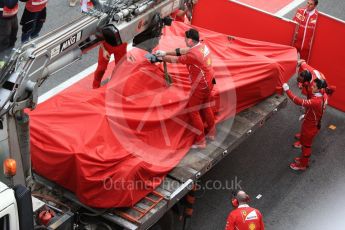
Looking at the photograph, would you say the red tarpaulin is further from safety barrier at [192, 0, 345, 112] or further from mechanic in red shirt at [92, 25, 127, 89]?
safety barrier at [192, 0, 345, 112]

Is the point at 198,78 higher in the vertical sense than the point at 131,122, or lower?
higher

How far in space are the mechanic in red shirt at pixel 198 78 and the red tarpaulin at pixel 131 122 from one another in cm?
13

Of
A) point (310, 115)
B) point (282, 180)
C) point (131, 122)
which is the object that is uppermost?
point (131, 122)

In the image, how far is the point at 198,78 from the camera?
8.75m

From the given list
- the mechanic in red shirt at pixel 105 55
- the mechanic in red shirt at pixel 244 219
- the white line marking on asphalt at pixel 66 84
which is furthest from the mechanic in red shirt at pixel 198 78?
the white line marking on asphalt at pixel 66 84

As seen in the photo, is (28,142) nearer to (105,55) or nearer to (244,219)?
(244,219)

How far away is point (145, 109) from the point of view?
834 cm

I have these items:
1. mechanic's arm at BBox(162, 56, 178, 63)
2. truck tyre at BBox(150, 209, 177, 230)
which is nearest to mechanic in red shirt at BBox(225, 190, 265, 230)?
truck tyre at BBox(150, 209, 177, 230)

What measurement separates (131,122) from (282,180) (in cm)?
331

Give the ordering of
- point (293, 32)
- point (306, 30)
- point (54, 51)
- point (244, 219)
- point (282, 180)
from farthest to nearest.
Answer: point (306, 30), point (293, 32), point (282, 180), point (244, 219), point (54, 51)

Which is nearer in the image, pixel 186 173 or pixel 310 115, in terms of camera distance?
pixel 186 173

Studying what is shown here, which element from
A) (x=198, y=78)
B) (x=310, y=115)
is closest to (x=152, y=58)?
(x=198, y=78)

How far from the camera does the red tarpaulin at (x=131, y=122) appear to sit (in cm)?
730

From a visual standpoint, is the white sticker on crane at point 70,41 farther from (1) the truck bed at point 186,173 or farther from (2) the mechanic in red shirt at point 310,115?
(2) the mechanic in red shirt at point 310,115
